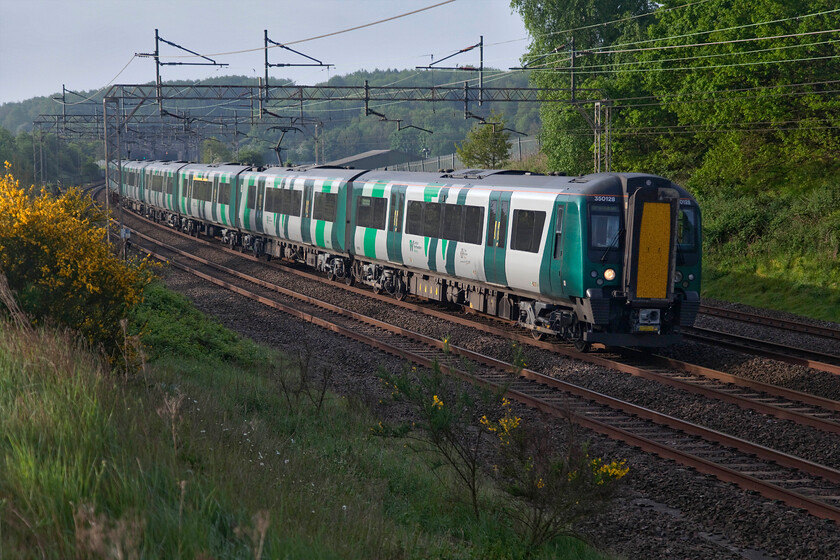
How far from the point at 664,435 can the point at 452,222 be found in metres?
9.04

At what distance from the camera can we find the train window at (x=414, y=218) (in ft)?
67.1

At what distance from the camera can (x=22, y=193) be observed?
36.6 feet

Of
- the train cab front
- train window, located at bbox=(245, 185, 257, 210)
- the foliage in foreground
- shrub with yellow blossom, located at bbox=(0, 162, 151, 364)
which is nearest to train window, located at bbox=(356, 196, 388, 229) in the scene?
the train cab front

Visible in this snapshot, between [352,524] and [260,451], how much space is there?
1726 millimetres

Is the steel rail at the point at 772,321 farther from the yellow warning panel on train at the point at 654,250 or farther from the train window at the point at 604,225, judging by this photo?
the train window at the point at 604,225

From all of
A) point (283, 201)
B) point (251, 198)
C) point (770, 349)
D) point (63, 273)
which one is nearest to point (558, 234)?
point (770, 349)

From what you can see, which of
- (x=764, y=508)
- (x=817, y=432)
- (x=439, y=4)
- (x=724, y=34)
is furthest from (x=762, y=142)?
(x=764, y=508)

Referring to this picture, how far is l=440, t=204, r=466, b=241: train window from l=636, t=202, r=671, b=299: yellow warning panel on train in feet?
15.9

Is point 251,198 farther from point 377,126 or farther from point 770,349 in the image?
point 377,126

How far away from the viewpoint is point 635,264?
14.9 m

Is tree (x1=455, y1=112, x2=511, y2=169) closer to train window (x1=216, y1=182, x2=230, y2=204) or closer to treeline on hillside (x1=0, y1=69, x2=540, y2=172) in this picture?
train window (x1=216, y1=182, x2=230, y2=204)

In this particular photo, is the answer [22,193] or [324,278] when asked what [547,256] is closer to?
[22,193]

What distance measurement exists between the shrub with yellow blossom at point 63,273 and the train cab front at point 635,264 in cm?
797

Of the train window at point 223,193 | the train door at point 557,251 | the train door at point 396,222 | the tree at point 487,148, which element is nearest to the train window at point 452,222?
the train door at point 396,222
